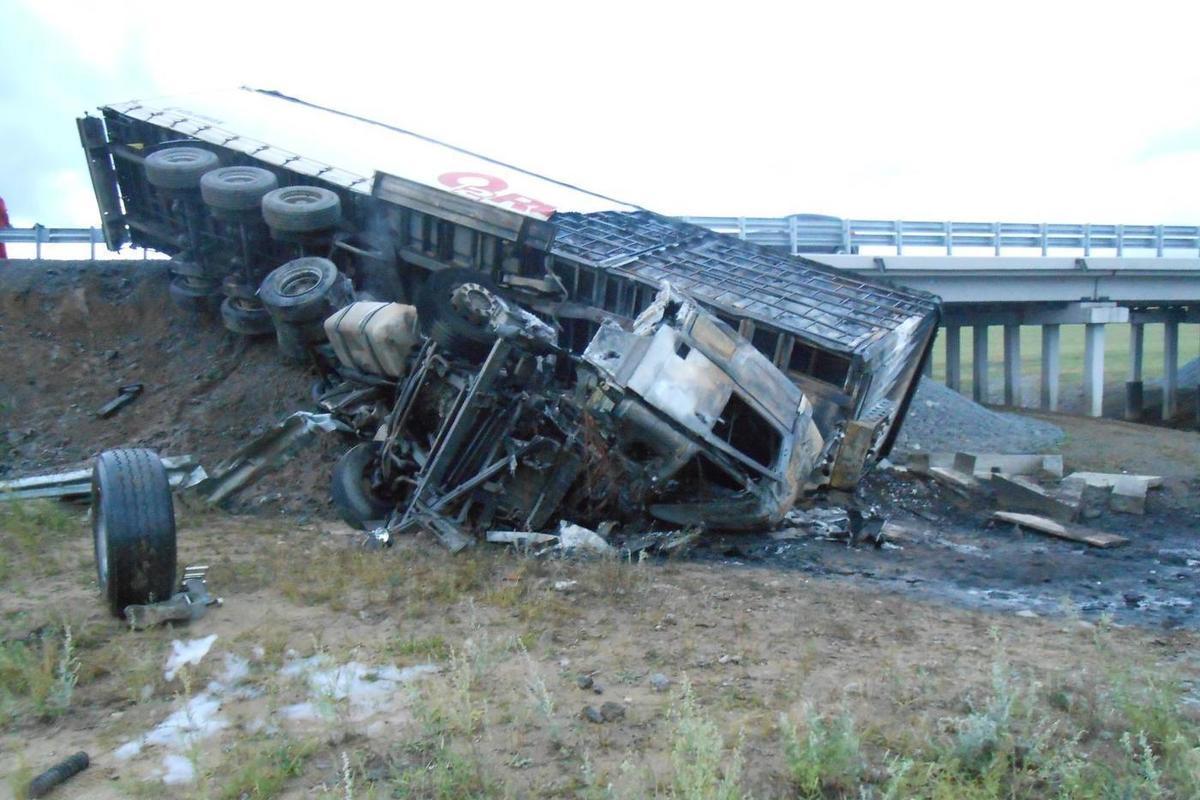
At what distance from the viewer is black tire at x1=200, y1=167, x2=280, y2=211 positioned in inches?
463

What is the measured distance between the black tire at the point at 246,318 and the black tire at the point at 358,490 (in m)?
3.98

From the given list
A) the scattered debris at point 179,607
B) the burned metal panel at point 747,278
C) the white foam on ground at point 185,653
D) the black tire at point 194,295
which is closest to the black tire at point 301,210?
the black tire at point 194,295

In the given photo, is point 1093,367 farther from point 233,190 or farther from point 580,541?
point 580,541

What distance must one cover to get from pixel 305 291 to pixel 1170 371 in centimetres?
2780

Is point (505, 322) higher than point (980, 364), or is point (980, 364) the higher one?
point (505, 322)

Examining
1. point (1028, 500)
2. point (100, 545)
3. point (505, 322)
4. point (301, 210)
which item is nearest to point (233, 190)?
point (301, 210)

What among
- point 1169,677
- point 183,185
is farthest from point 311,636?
point 183,185

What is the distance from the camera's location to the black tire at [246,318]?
12445 millimetres

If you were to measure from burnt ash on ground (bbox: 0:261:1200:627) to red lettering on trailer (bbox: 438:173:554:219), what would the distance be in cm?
278

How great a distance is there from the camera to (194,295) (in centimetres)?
1348

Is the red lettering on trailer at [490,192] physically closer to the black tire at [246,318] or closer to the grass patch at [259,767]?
the black tire at [246,318]

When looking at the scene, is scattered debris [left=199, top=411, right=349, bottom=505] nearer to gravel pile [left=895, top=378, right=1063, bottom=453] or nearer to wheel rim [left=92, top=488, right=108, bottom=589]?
wheel rim [left=92, top=488, right=108, bottom=589]

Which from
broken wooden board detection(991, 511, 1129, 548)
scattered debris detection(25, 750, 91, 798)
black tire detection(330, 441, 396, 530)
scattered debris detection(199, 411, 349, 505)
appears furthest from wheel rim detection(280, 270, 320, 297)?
scattered debris detection(25, 750, 91, 798)

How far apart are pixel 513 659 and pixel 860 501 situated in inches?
247
